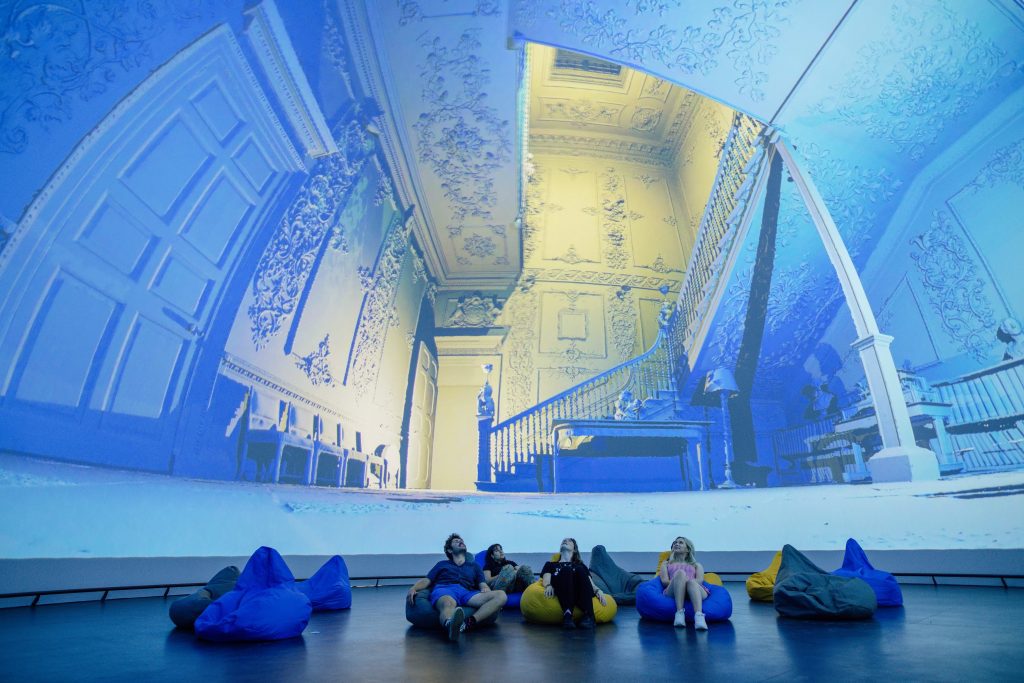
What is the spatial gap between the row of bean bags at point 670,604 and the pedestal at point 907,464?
2942mm

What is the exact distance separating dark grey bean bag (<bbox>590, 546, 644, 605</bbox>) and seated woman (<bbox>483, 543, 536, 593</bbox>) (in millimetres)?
625

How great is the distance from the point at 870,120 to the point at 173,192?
21.4 ft

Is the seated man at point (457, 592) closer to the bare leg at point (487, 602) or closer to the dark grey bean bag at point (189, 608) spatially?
the bare leg at point (487, 602)

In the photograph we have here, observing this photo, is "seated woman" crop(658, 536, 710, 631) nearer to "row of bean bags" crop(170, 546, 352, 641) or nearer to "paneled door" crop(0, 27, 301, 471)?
"row of bean bags" crop(170, 546, 352, 641)

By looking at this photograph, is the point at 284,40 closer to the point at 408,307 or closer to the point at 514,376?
the point at 408,307

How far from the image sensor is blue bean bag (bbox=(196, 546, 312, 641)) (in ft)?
7.91

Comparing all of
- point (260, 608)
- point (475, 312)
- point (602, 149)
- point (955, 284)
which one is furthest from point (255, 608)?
point (602, 149)

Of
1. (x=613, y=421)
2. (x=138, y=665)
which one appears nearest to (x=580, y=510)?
(x=613, y=421)

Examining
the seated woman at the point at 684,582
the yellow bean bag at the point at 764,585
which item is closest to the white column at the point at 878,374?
the yellow bean bag at the point at 764,585

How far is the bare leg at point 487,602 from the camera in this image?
287 centimetres

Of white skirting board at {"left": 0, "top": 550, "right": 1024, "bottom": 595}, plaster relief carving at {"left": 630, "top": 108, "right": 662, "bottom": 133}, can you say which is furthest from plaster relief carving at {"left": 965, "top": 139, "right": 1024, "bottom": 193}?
plaster relief carving at {"left": 630, "top": 108, "right": 662, "bottom": 133}

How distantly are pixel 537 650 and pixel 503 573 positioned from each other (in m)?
1.64

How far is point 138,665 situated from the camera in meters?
1.83

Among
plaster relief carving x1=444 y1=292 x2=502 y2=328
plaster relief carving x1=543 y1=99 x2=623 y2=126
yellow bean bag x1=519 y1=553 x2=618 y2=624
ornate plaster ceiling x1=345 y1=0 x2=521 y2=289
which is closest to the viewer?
yellow bean bag x1=519 y1=553 x2=618 y2=624
